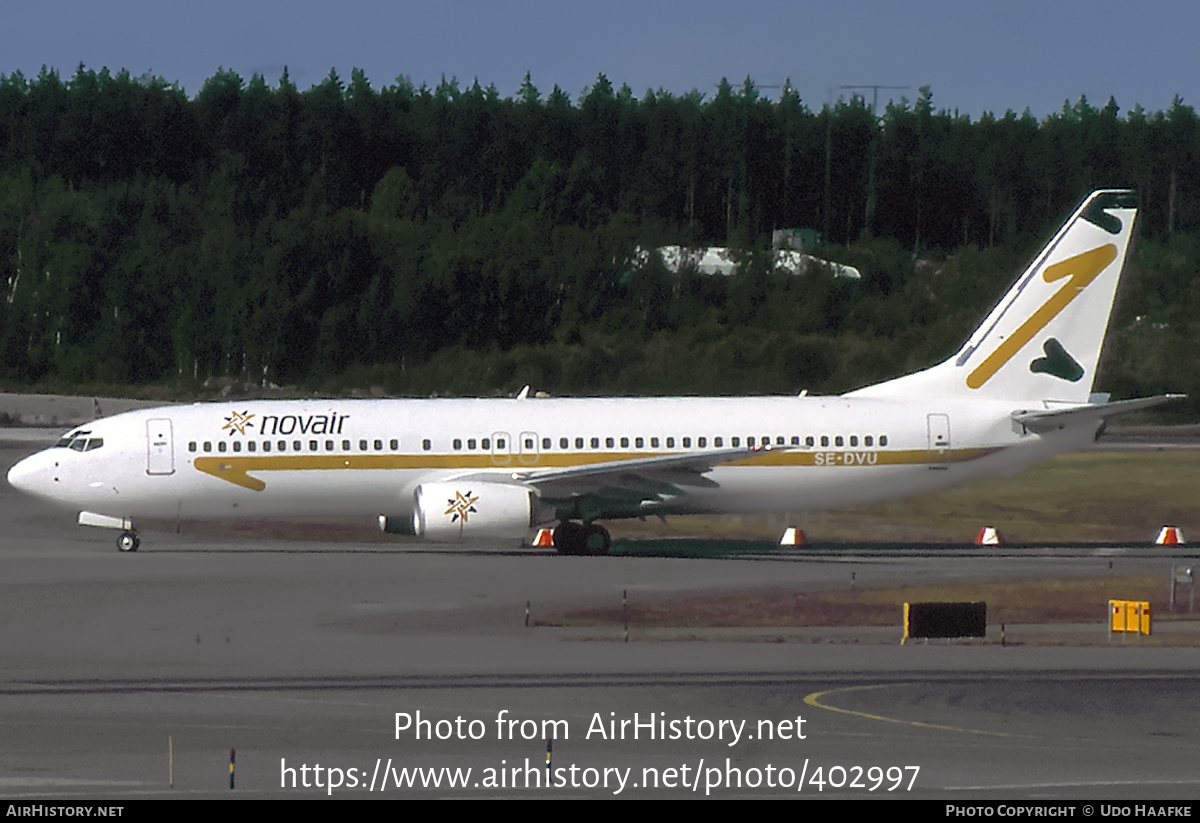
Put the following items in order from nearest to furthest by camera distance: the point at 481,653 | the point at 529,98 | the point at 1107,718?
the point at 1107,718 < the point at 481,653 < the point at 529,98

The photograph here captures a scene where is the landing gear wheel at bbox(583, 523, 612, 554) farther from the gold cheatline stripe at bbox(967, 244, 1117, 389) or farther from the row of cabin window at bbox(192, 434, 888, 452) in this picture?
the gold cheatline stripe at bbox(967, 244, 1117, 389)

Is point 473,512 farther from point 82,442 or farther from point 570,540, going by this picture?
point 82,442

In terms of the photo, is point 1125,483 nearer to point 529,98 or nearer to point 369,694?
point 369,694

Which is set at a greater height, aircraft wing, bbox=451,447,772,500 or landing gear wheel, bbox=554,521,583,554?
aircraft wing, bbox=451,447,772,500

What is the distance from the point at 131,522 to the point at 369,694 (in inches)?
911

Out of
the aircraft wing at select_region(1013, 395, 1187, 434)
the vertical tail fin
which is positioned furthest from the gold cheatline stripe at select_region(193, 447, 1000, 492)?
the aircraft wing at select_region(1013, 395, 1187, 434)

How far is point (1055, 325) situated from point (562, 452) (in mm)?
13512

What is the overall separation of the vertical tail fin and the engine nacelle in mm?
10088

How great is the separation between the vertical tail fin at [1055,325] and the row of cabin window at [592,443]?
7.11 feet

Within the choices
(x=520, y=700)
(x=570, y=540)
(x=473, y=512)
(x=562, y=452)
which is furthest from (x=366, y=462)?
(x=520, y=700)

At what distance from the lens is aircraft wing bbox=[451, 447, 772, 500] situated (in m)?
41.3

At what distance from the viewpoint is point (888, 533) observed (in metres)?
49.1

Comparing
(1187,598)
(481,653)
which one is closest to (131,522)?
(481,653)

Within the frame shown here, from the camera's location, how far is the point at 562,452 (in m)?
42.8
